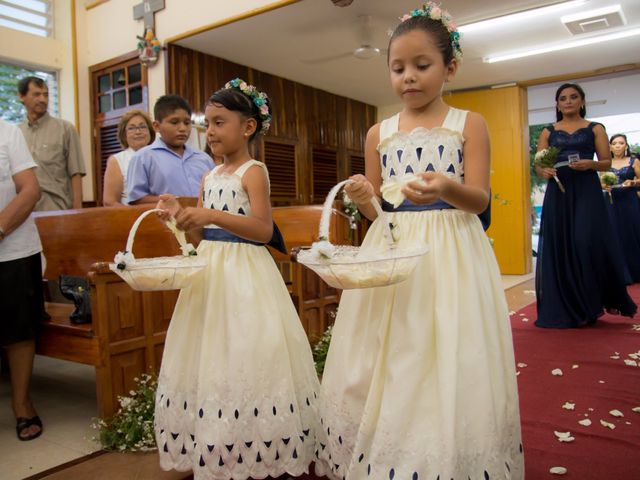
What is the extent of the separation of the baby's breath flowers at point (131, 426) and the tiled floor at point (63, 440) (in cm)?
5

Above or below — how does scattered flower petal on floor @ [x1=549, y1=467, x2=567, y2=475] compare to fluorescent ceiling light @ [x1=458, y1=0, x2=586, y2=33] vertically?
below

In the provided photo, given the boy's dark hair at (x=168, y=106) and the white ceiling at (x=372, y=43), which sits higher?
the white ceiling at (x=372, y=43)

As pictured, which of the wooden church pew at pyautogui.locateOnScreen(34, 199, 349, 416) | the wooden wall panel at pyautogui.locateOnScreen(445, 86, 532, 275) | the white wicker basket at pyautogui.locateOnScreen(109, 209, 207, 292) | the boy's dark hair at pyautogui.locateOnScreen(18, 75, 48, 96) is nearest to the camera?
the white wicker basket at pyautogui.locateOnScreen(109, 209, 207, 292)

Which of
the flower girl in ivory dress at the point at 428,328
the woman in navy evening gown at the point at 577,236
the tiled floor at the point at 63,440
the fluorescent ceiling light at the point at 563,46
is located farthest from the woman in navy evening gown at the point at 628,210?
the tiled floor at the point at 63,440

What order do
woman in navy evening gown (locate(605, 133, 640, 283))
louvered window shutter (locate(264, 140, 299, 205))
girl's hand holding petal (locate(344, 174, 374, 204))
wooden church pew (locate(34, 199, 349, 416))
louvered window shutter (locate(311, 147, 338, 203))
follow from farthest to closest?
1. louvered window shutter (locate(311, 147, 338, 203))
2. louvered window shutter (locate(264, 140, 299, 205))
3. woman in navy evening gown (locate(605, 133, 640, 283))
4. wooden church pew (locate(34, 199, 349, 416))
5. girl's hand holding petal (locate(344, 174, 374, 204))

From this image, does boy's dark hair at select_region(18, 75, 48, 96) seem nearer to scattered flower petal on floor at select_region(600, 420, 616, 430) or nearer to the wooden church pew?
the wooden church pew

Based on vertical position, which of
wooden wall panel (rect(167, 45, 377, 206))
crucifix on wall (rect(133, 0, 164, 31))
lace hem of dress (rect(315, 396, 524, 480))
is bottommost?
lace hem of dress (rect(315, 396, 524, 480))

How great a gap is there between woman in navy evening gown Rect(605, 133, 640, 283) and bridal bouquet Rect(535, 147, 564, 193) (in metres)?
2.90

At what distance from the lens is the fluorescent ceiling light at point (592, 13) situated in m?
5.82

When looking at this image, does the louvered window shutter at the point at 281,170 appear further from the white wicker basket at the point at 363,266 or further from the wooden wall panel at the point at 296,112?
the white wicker basket at the point at 363,266

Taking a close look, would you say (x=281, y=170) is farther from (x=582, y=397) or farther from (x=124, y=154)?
(x=582, y=397)

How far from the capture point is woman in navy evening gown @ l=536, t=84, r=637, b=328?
4.21 metres

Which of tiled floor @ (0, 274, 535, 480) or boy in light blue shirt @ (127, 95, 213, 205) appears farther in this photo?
boy in light blue shirt @ (127, 95, 213, 205)

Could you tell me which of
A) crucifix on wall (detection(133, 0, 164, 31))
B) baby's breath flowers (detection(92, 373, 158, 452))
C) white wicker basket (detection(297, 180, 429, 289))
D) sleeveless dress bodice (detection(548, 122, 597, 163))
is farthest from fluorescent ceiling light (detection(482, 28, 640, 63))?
white wicker basket (detection(297, 180, 429, 289))
